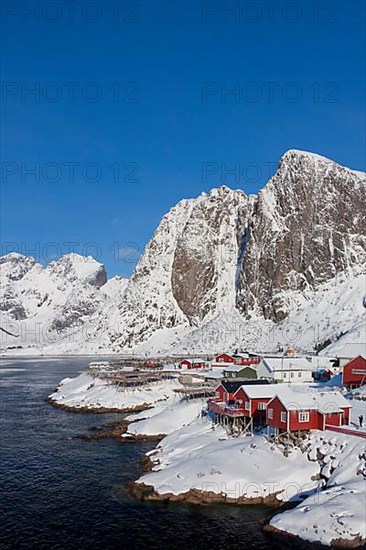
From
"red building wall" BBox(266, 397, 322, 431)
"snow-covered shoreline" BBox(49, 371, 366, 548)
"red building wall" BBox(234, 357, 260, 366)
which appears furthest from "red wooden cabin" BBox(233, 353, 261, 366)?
"red building wall" BBox(266, 397, 322, 431)

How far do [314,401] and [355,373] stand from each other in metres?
23.0

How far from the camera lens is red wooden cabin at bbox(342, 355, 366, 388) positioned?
6394 cm

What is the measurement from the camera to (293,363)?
77.2 metres

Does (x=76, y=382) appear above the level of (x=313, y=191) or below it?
below

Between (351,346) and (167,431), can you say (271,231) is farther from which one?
(167,431)

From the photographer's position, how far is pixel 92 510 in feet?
116

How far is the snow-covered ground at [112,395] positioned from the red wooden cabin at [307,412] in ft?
118

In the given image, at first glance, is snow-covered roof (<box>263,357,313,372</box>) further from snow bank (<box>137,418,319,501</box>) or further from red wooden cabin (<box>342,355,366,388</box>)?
snow bank (<box>137,418,319,501</box>)

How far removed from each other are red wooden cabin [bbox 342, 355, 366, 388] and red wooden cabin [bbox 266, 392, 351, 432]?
2068cm

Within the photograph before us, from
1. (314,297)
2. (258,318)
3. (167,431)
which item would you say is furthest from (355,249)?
(167,431)

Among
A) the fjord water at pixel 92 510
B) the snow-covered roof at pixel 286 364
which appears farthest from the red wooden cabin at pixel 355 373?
the fjord water at pixel 92 510

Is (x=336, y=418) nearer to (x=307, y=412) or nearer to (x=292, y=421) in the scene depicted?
(x=307, y=412)

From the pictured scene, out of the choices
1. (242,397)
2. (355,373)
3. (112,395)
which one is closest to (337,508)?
(242,397)

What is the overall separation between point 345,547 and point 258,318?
149691mm
